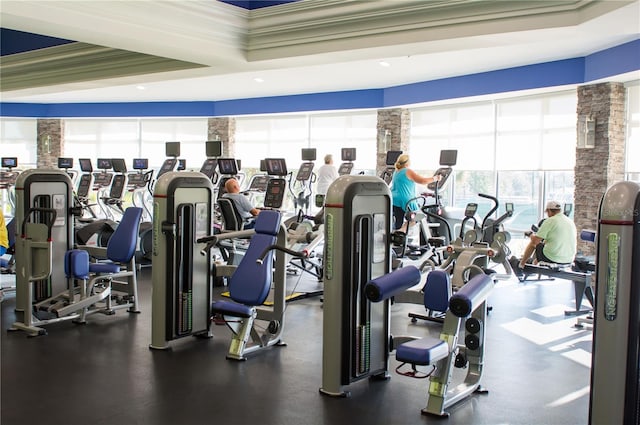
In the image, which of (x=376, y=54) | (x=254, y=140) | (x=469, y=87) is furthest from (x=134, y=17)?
(x=254, y=140)

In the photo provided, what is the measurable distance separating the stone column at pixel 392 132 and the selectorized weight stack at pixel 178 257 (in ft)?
28.5

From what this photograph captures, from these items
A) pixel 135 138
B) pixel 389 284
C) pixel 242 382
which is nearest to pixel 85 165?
pixel 135 138

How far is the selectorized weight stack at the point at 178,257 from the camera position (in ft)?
17.6

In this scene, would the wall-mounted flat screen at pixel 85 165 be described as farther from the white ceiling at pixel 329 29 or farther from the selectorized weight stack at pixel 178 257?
the selectorized weight stack at pixel 178 257

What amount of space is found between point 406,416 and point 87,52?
839 centimetres

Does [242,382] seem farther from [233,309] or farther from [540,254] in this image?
[540,254]

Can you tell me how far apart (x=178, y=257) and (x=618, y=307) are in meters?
3.55

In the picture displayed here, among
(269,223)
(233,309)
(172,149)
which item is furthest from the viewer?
(172,149)

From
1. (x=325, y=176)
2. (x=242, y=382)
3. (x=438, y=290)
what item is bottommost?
(x=242, y=382)

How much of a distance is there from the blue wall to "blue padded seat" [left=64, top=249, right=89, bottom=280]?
25.1ft

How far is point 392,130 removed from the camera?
14094 millimetres

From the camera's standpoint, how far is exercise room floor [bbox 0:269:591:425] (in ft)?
13.1

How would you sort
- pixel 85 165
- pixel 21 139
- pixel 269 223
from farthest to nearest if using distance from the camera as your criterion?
pixel 21 139
pixel 85 165
pixel 269 223

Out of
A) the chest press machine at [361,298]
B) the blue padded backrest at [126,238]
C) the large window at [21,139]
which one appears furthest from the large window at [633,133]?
the large window at [21,139]
